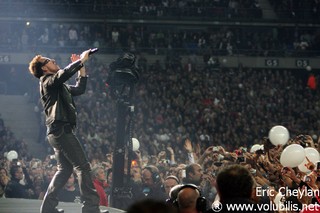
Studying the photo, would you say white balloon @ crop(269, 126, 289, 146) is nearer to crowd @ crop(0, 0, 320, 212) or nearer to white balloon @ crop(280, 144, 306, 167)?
crowd @ crop(0, 0, 320, 212)

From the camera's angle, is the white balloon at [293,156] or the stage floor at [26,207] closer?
the white balloon at [293,156]

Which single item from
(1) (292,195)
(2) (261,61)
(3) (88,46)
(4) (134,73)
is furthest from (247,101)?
(1) (292,195)

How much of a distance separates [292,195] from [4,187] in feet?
21.4

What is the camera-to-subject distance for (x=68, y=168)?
820 cm

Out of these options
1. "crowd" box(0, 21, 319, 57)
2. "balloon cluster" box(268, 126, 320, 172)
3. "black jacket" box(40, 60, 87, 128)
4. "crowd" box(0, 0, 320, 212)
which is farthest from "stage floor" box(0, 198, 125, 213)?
"crowd" box(0, 21, 319, 57)

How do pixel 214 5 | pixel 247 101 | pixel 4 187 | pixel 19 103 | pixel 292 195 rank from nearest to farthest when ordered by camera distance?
Result: pixel 292 195
pixel 4 187
pixel 247 101
pixel 19 103
pixel 214 5

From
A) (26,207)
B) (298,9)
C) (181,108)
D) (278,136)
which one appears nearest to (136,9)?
(298,9)

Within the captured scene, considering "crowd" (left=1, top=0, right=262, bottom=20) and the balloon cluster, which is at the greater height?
"crowd" (left=1, top=0, right=262, bottom=20)

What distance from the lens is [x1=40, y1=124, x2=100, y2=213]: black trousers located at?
26.6 ft

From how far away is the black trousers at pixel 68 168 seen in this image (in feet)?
26.6

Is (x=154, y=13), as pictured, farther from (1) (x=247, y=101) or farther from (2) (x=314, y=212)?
(2) (x=314, y=212)

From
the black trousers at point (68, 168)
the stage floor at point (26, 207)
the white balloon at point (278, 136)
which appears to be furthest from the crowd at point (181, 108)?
the black trousers at point (68, 168)

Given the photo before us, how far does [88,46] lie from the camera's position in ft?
107

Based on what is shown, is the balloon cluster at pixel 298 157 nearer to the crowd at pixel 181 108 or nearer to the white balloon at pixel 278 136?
the crowd at pixel 181 108
